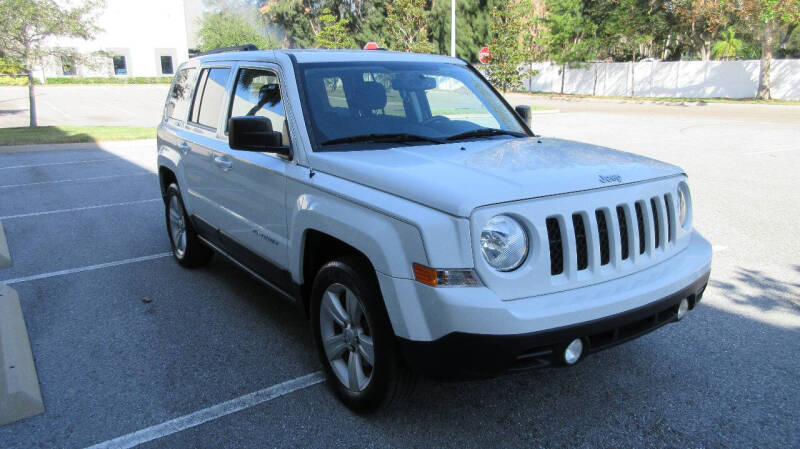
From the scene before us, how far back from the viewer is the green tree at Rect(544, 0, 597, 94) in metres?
40.6

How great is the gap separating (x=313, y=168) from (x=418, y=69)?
1.34 meters

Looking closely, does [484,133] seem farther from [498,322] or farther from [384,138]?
[498,322]

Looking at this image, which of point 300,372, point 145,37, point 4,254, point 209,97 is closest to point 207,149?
point 209,97

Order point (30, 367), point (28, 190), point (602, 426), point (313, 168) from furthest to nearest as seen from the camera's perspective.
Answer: point (28, 190), point (30, 367), point (313, 168), point (602, 426)

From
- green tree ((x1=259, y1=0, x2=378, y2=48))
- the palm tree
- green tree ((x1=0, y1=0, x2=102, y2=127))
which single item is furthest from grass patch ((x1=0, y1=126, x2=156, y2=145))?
the palm tree

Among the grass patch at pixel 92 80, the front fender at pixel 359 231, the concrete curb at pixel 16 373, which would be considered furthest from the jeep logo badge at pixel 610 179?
the grass patch at pixel 92 80

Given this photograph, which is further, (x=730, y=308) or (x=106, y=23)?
(x=106, y=23)

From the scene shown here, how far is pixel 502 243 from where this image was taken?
105 inches

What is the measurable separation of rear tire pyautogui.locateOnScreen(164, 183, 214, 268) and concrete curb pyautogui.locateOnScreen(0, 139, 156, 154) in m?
10.6

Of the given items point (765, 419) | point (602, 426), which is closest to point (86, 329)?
point (602, 426)

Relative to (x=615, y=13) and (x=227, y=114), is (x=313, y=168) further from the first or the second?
(x=615, y=13)

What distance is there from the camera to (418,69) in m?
4.31

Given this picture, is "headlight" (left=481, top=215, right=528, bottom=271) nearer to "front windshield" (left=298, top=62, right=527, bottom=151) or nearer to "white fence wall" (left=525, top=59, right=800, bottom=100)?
"front windshield" (left=298, top=62, right=527, bottom=151)

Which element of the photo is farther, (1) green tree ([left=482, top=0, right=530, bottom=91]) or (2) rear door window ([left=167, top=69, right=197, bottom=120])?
(1) green tree ([left=482, top=0, right=530, bottom=91])
